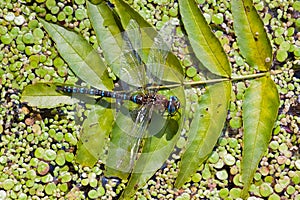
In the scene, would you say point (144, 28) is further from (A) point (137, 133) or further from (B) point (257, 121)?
(B) point (257, 121)

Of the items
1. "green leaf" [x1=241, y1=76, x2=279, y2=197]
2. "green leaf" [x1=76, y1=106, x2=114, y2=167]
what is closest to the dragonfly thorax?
"green leaf" [x1=76, y1=106, x2=114, y2=167]

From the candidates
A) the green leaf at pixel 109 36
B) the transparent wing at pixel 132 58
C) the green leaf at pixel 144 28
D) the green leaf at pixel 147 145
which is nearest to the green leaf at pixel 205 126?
the green leaf at pixel 147 145

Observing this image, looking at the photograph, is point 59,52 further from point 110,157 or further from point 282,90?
point 282,90

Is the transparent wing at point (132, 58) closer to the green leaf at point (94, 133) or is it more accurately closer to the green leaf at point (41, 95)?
the green leaf at point (94, 133)

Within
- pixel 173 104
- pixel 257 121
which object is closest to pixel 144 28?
pixel 173 104

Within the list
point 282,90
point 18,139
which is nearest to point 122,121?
point 18,139

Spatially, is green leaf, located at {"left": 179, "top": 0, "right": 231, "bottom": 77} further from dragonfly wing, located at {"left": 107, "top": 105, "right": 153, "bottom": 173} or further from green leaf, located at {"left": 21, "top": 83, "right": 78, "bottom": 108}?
green leaf, located at {"left": 21, "top": 83, "right": 78, "bottom": 108}
